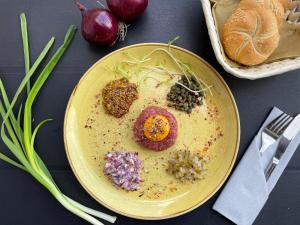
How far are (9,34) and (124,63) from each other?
1.36 feet

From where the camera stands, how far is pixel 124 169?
1144 mm

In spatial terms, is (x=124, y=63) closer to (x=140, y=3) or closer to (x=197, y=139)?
(x=140, y=3)

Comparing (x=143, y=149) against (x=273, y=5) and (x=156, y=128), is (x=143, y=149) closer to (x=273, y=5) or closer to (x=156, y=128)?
(x=156, y=128)

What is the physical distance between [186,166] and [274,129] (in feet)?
1.05

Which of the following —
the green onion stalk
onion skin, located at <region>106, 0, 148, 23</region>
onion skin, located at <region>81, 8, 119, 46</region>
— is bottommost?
the green onion stalk

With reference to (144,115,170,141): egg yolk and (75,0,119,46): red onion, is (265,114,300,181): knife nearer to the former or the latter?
(144,115,170,141): egg yolk

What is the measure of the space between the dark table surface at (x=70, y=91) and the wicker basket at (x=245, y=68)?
99mm

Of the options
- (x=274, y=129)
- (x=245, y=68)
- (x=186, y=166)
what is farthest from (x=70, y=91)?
(x=274, y=129)

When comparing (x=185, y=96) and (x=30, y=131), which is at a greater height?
(x=185, y=96)

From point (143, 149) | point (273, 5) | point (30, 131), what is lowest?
point (30, 131)

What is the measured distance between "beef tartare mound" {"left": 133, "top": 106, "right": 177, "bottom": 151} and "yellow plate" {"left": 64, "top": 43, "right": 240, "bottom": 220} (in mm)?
42

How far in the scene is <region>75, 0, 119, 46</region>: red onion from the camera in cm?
112

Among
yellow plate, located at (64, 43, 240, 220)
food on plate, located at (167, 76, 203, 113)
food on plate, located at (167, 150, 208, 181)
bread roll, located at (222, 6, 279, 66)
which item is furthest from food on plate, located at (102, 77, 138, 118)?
bread roll, located at (222, 6, 279, 66)

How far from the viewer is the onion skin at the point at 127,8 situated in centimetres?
113
